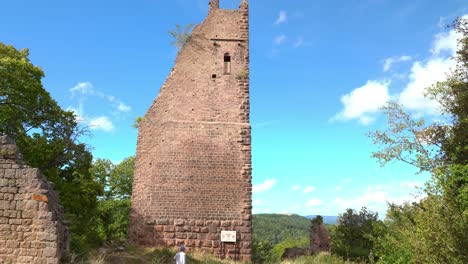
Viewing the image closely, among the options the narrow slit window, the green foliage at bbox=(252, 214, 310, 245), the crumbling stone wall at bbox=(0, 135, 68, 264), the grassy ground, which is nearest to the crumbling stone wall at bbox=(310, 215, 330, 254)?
the grassy ground

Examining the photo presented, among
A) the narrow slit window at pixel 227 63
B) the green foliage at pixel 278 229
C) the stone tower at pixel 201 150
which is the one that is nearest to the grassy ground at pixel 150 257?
the stone tower at pixel 201 150

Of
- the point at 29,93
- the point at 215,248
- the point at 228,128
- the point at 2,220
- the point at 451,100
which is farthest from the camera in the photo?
the point at 451,100

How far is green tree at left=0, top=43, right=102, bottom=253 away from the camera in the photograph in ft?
52.6

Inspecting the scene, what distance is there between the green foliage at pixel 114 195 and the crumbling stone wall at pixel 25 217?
22412mm

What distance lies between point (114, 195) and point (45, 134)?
1698 centimetres

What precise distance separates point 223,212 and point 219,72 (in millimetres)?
5466

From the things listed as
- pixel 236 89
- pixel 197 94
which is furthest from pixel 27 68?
pixel 236 89

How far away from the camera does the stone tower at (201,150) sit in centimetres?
1395

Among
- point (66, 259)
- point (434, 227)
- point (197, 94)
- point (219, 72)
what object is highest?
point (219, 72)

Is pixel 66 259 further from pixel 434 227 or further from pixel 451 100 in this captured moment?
pixel 451 100

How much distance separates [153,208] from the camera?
46.3ft

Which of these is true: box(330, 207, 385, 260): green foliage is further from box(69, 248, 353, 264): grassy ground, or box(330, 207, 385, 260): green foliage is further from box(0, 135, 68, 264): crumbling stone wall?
box(0, 135, 68, 264): crumbling stone wall

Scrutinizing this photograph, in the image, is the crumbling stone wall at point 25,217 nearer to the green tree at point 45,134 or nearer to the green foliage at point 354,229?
the green tree at point 45,134

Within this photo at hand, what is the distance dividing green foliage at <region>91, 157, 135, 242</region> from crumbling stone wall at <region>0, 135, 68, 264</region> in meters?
22.4
